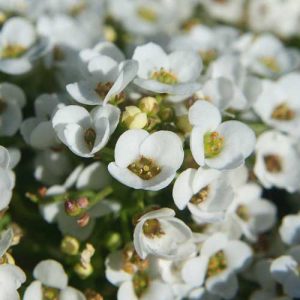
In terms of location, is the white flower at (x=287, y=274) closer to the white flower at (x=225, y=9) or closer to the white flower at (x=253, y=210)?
the white flower at (x=253, y=210)

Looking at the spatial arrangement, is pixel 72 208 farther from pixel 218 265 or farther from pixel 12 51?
pixel 12 51

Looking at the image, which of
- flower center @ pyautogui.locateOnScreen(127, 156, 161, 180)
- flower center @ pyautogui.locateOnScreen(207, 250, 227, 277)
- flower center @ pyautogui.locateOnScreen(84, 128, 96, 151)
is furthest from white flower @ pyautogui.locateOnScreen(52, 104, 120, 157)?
flower center @ pyautogui.locateOnScreen(207, 250, 227, 277)

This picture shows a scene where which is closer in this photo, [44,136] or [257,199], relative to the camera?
[44,136]

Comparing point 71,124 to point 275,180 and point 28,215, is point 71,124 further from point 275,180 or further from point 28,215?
point 275,180

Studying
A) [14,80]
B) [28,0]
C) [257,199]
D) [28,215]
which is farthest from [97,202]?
[28,0]

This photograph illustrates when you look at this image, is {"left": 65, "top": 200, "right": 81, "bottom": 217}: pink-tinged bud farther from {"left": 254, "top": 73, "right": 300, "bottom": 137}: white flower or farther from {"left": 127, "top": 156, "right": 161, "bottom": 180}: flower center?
{"left": 254, "top": 73, "right": 300, "bottom": 137}: white flower

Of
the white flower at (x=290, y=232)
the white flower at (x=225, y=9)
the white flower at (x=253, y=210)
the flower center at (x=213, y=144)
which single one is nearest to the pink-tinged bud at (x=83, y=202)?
the flower center at (x=213, y=144)
